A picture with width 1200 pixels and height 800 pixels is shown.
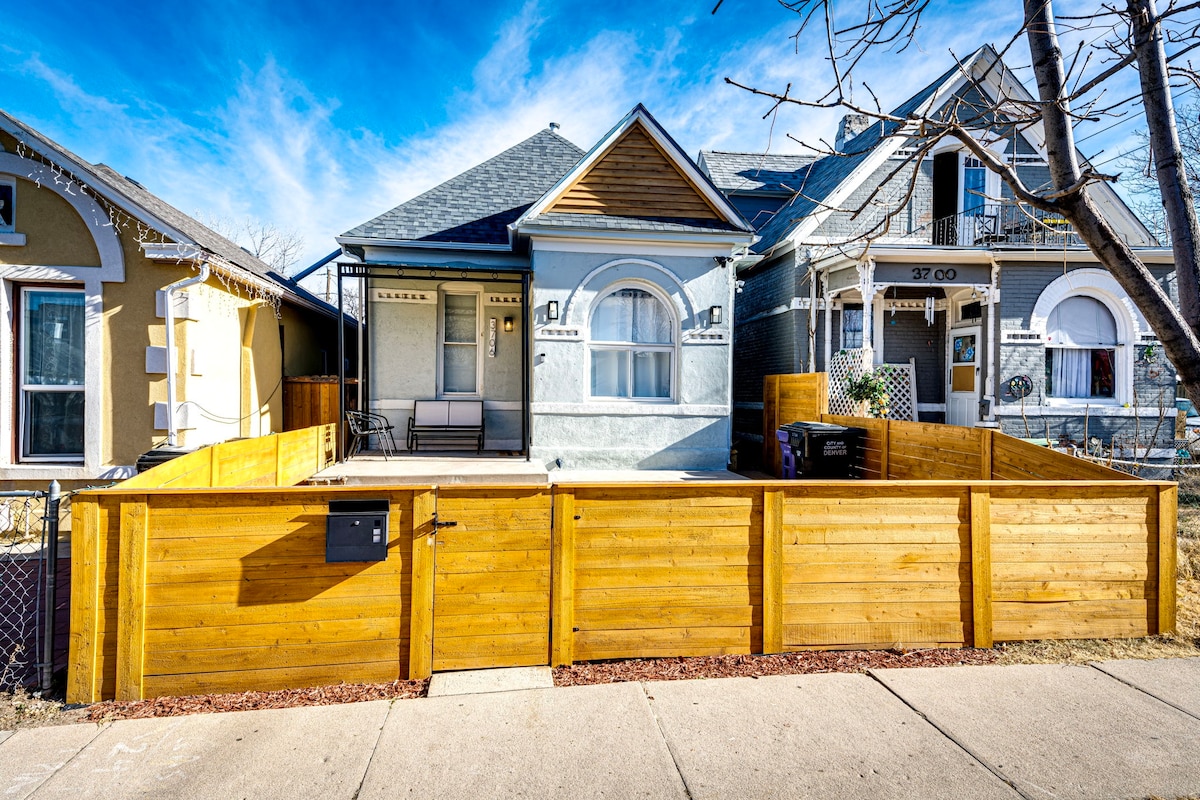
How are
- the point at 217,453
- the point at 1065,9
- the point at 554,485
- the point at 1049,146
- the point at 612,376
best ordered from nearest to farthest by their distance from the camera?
1. the point at 1049,146
2. the point at 554,485
3. the point at 1065,9
4. the point at 217,453
5. the point at 612,376

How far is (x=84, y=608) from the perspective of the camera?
3.29 metres

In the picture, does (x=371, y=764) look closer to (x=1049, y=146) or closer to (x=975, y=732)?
(x=975, y=732)

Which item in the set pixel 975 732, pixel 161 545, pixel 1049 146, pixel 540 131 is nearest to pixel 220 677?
pixel 161 545

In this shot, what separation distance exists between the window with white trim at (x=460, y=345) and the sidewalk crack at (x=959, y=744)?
849 cm

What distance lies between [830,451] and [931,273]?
532cm

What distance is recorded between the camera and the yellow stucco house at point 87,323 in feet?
22.8

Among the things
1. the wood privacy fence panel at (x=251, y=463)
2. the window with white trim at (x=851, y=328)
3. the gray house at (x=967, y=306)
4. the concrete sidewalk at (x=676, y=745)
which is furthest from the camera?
the window with white trim at (x=851, y=328)

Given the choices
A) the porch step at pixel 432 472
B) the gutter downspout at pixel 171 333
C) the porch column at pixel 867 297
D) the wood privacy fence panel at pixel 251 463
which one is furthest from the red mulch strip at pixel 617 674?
the porch column at pixel 867 297

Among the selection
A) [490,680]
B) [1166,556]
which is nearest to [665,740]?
[490,680]

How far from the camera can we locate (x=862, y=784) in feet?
8.65

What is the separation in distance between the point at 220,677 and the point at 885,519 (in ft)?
14.8

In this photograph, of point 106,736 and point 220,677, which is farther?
point 220,677

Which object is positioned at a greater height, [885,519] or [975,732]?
[885,519]

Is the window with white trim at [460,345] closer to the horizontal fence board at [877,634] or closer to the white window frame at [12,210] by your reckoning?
the white window frame at [12,210]
